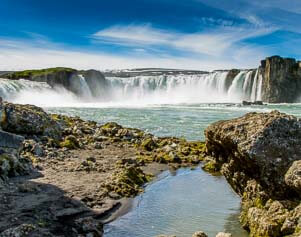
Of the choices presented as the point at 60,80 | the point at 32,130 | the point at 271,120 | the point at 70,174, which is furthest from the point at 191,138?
the point at 60,80

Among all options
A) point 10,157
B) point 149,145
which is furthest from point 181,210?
point 149,145

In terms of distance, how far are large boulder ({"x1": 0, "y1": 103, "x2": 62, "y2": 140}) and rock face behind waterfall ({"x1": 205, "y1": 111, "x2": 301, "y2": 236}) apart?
1465 centimetres

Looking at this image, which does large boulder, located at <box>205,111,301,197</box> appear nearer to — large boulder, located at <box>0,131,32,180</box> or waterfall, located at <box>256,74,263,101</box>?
large boulder, located at <box>0,131,32,180</box>

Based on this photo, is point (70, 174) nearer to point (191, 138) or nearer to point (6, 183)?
point (6, 183)

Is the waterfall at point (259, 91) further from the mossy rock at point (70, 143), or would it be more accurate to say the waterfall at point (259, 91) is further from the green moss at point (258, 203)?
the green moss at point (258, 203)

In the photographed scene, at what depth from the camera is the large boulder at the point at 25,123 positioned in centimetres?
2352

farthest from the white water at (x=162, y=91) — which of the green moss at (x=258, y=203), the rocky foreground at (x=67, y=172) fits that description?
the green moss at (x=258, y=203)

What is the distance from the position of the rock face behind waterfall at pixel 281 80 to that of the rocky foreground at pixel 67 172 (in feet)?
242

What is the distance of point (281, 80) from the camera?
323ft

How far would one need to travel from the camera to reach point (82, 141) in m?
26.4

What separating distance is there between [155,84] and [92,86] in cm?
1631

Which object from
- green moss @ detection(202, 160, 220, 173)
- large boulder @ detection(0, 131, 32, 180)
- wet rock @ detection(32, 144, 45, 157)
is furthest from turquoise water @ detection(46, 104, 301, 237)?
wet rock @ detection(32, 144, 45, 157)

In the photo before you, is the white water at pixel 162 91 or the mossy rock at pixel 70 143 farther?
the white water at pixel 162 91

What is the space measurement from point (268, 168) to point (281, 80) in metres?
92.0
